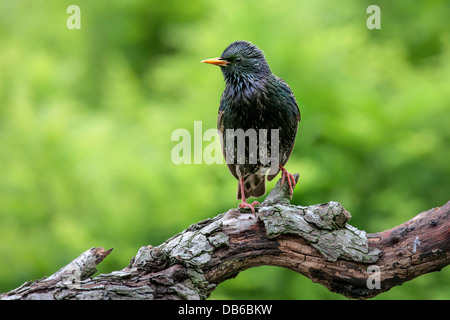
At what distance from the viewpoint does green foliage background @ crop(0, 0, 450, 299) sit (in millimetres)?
6523

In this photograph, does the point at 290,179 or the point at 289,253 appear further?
the point at 290,179

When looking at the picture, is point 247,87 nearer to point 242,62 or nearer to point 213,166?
point 242,62

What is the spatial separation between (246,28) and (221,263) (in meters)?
4.35

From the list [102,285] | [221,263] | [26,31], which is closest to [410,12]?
[26,31]

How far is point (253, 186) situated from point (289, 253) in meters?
1.68

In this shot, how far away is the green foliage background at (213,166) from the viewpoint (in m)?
6.52

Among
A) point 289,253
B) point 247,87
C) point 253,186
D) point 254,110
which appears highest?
point 247,87

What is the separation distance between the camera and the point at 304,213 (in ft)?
13.0

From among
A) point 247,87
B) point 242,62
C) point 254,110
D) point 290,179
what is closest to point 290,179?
point 290,179

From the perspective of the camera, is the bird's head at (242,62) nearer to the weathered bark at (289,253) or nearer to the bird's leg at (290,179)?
the bird's leg at (290,179)

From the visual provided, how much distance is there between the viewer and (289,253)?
12.9 ft

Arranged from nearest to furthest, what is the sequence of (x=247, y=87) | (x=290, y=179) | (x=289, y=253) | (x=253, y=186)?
(x=289, y=253)
(x=290, y=179)
(x=247, y=87)
(x=253, y=186)

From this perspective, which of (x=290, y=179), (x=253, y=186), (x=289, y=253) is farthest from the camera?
(x=253, y=186)

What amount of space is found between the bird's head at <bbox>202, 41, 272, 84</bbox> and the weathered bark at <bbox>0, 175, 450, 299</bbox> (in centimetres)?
136
